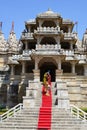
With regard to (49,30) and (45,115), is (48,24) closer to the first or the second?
(49,30)

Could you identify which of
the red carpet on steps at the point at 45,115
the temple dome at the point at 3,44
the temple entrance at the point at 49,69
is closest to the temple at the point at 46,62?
the temple entrance at the point at 49,69

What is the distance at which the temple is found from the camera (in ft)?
Answer: 117

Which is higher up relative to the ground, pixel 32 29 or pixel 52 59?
pixel 32 29

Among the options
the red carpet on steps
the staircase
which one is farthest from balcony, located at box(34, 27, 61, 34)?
the staircase

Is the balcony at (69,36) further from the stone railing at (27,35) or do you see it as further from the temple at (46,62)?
the stone railing at (27,35)

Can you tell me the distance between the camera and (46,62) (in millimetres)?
38250

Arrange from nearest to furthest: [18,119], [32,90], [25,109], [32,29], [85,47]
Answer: [18,119] → [25,109] → [32,90] → [32,29] → [85,47]

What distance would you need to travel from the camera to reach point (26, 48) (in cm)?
4084

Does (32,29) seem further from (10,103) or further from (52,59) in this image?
(10,103)

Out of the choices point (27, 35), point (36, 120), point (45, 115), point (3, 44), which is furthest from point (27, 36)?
point (36, 120)

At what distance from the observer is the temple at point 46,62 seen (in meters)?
35.8

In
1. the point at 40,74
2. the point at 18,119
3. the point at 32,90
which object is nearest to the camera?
the point at 18,119

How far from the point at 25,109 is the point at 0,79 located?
623 inches

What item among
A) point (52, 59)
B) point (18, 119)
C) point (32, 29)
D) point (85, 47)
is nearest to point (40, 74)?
point (52, 59)
